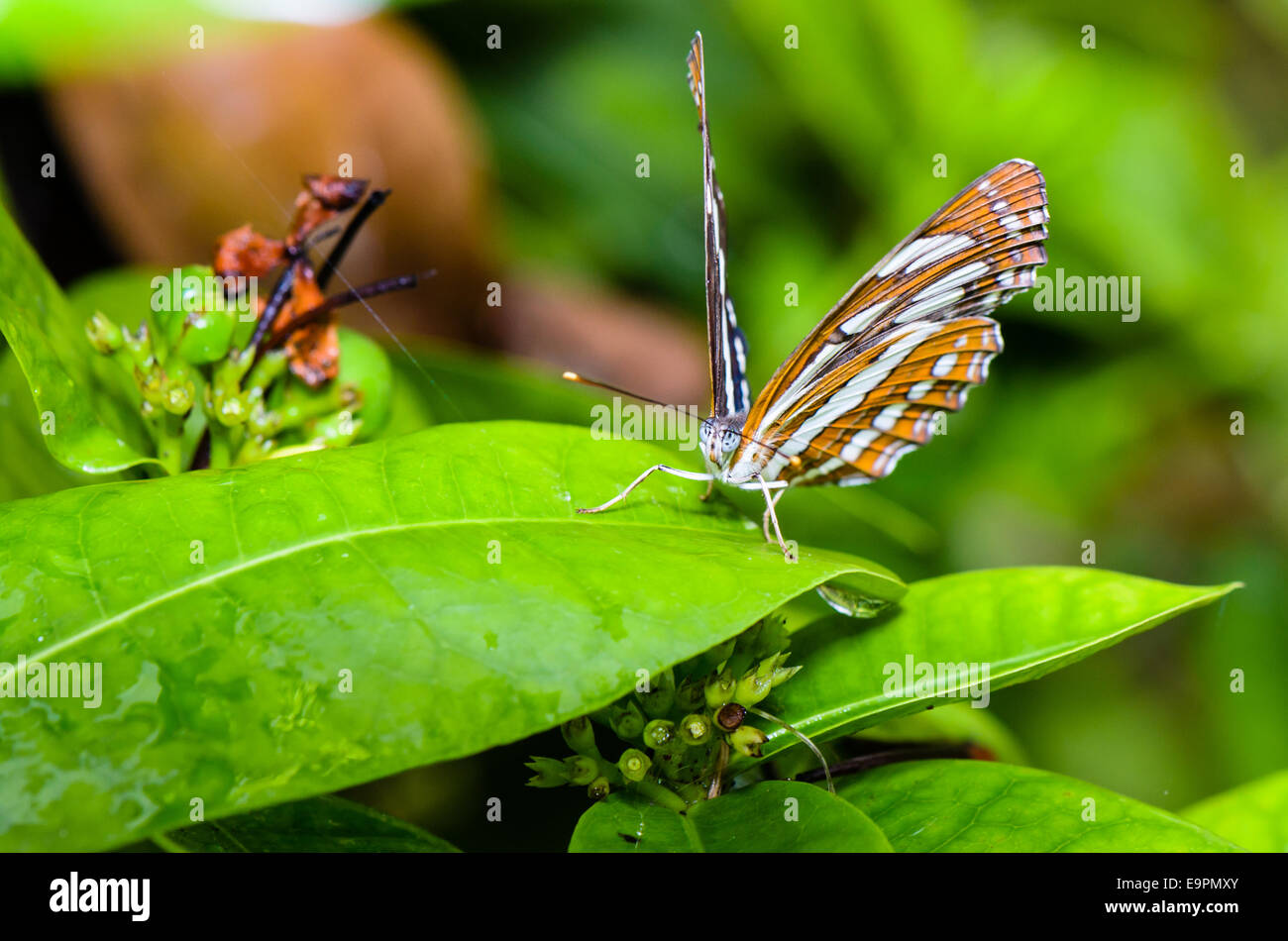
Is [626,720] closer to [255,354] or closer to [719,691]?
[719,691]

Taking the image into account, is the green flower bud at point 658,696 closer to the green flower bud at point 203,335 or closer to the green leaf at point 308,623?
the green leaf at point 308,623

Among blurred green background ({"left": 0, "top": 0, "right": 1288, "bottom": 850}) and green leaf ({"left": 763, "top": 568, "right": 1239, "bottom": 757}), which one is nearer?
green leaf ({"left": 763, "top": 568, "right": 1239, "bottom": 757})

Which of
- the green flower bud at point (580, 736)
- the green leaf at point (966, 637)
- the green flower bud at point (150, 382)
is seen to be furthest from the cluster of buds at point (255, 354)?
the green leaf at point (966, 637)

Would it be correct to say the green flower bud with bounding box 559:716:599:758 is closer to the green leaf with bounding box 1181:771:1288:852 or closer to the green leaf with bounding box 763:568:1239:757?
the green leaf with bounding box 763:568:1239:757

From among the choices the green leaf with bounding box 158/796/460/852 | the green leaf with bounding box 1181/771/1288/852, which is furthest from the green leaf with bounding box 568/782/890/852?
the green leaf with bounding box 1181/771/1288/852
